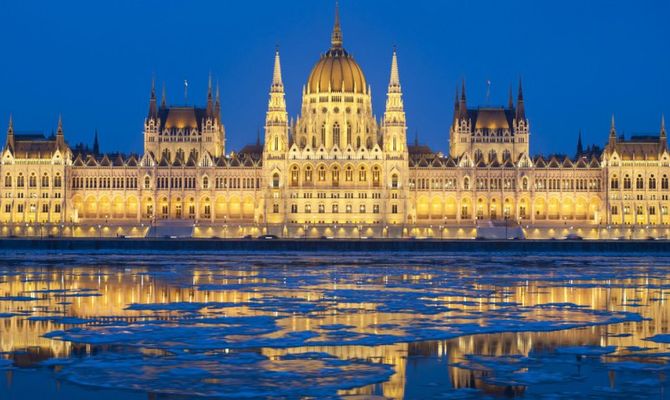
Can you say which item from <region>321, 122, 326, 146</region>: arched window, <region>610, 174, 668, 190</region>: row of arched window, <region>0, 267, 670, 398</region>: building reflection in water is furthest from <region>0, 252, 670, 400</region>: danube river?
<region>321, 122, 326, 146</region>: arched window

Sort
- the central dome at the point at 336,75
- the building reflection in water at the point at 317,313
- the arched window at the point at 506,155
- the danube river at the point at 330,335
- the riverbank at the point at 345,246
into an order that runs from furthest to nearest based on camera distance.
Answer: the arched window at the point at 506,155, the central dome at the point at 336,75, the riverbank at the point at 345,246, the building reflection in water at the point at 317,313, the danube river at the point at 330,335

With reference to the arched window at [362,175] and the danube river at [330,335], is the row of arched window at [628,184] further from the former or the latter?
the danube river at [330,335]

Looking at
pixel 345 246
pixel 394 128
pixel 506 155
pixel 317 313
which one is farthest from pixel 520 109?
pixel 317 313

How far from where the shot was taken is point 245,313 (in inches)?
1385

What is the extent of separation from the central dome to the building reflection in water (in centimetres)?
8017

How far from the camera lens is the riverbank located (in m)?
87.4

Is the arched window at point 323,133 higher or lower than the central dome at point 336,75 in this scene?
lower

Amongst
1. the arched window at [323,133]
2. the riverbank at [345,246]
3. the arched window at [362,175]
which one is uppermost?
the arched window at [323,133]

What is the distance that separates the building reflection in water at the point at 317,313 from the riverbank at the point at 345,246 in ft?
99.6

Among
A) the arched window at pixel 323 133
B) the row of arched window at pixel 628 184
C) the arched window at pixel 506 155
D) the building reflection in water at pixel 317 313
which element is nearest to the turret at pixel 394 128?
the arched window at pixel 323 133

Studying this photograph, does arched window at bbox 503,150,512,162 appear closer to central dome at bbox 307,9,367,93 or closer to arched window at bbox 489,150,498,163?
arched window at bbox 489,150,498,163

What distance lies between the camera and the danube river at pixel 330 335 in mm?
23203

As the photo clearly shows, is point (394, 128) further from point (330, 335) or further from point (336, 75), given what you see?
point (330, 335)

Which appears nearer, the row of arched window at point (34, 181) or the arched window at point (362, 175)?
the arched window at point (362, 175)
